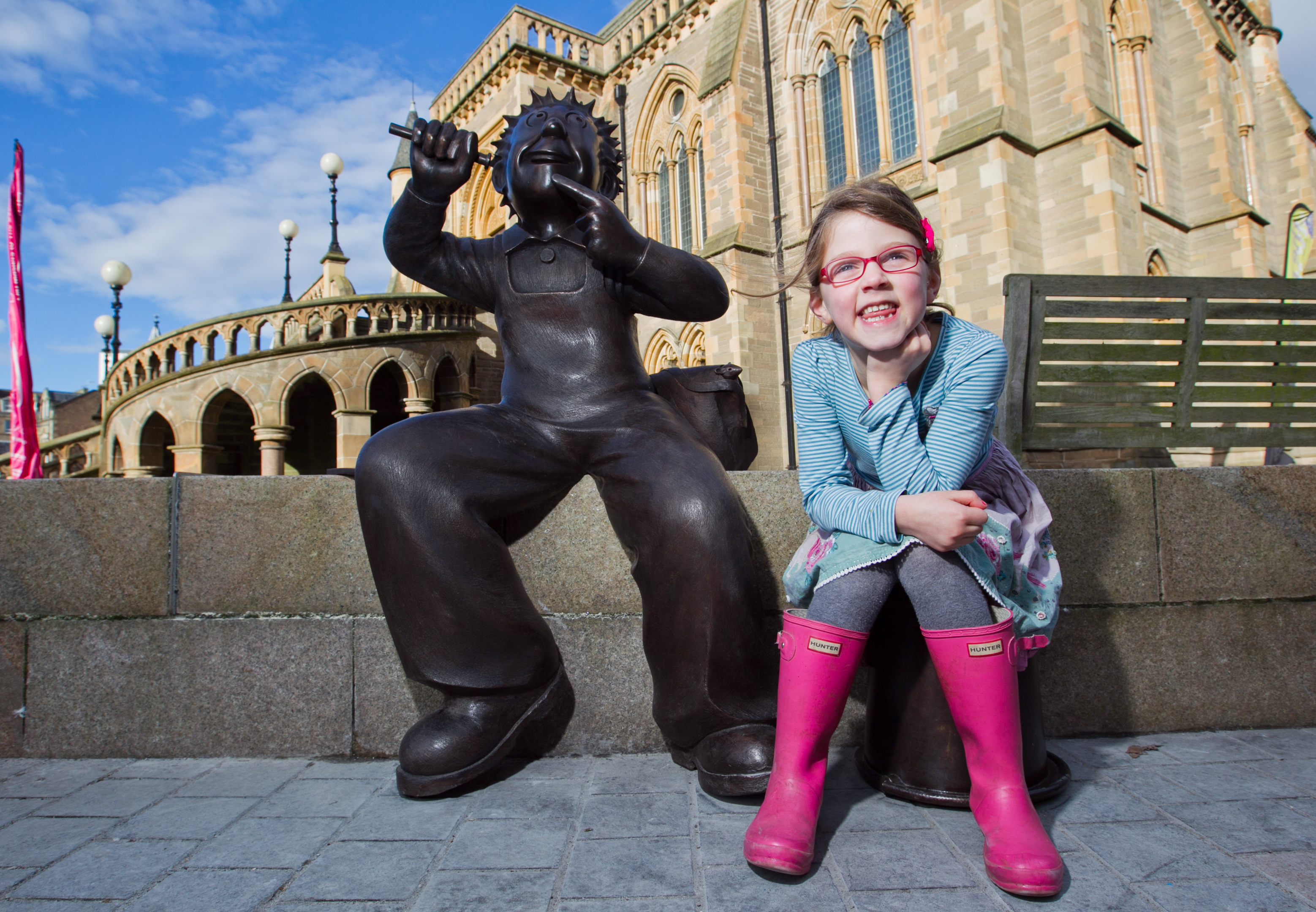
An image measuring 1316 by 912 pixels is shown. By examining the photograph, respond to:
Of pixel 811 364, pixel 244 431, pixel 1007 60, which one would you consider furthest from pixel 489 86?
pixel 811 364

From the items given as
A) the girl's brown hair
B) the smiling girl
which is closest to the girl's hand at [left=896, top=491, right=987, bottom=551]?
the smiling girl

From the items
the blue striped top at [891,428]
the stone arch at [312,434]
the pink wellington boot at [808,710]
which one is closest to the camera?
the pink wellington boot at [808,710]

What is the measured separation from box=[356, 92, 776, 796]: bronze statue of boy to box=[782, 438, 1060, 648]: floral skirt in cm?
21

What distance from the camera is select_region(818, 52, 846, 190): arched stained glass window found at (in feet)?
52.2

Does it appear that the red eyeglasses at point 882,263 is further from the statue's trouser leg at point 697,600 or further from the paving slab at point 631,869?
the paving slab at point 631,869

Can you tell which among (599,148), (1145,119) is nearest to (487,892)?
(599,148)

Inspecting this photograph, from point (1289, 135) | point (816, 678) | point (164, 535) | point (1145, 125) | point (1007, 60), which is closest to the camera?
point (816, 678)

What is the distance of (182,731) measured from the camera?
248 cm

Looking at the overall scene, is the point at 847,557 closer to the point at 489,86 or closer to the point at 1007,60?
the point at 1007,60

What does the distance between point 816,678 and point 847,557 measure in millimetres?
287

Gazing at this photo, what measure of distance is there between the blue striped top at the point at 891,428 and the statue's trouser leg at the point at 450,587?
91 centimetres

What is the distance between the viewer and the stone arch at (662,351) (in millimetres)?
18250

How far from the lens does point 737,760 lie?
6.30 feet

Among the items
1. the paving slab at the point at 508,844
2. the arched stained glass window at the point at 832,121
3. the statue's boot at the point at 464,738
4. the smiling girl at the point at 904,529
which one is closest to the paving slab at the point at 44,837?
the statue's boot at the point at 464,738
